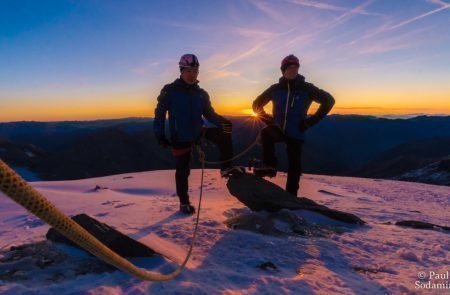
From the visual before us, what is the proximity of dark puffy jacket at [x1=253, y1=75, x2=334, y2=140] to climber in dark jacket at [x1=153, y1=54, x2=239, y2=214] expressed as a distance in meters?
1.11

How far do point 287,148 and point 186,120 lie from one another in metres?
2.10

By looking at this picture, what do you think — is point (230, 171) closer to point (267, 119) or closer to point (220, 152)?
point (220, 152)

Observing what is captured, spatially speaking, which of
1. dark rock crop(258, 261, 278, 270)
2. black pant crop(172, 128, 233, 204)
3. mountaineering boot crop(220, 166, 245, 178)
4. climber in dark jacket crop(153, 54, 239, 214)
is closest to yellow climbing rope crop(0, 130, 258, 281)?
dark rock crop(258, 261, 278, 270)

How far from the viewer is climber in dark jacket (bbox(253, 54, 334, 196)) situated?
6965 mm

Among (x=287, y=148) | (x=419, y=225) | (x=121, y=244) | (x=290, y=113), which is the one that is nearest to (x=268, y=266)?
(x=121, y=244)

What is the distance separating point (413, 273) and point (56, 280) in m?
3.63

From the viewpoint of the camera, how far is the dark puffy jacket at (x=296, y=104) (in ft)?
23.1

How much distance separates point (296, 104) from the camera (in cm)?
703

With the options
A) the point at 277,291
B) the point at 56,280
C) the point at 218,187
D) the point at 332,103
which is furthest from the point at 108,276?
the point at 218,187

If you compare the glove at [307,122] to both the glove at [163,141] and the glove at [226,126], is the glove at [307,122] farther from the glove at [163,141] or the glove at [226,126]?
the glove at [163,141]

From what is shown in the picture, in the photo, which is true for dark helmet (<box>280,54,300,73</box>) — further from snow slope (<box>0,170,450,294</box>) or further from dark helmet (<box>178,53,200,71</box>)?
snow slope (<box>0,170,450,294</box>)

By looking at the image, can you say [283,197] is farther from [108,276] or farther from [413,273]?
[108,276]

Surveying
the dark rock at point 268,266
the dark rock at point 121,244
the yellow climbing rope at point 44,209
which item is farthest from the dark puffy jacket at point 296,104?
the yellow climbing rope at point 44,209

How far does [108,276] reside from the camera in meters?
3.42
